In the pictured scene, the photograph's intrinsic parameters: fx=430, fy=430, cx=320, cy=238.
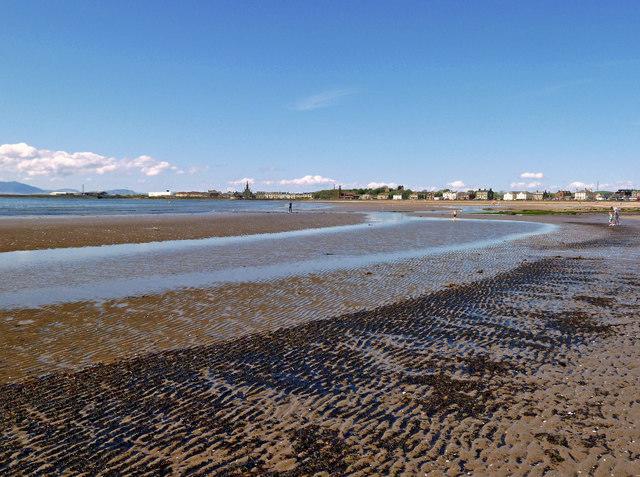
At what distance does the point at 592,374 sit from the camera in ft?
25.2

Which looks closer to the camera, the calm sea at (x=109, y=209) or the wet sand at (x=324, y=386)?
the wet sand at (x=324, y=386)

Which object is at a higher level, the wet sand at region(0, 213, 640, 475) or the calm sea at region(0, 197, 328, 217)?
the calm sea at region(0, 197, 328, 217)

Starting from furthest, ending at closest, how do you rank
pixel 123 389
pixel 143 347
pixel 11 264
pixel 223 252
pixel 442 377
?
pixel 223 252 < pixel 11 264 < pixel 143 347 < pixel 442 377 < pixel 123 389

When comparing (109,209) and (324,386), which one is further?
(109,209)

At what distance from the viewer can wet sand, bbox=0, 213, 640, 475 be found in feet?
17.1

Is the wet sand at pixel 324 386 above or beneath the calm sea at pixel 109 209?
beneath

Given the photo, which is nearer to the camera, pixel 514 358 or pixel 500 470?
pixel 500 470

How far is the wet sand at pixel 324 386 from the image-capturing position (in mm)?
5211

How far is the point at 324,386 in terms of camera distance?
7.27 metres

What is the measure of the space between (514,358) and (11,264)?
71.1ft

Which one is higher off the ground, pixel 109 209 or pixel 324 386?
pixel 109 209

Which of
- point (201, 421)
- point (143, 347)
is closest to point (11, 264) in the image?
point (143, 347)

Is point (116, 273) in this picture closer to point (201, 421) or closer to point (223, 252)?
point (223, 252)

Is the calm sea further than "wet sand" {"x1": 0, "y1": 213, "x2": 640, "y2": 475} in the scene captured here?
Yes
